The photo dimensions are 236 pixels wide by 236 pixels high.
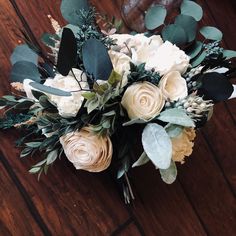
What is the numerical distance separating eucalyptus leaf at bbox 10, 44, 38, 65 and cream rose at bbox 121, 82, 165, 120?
0.84 ft

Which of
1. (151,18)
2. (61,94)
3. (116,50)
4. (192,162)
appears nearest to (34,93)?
(61,94)

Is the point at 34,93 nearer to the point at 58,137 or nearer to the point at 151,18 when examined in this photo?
the point at 58,137

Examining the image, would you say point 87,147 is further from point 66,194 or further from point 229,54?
point 229,54

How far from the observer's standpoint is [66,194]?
3.19ft

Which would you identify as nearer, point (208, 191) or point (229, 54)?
point (229, 54)

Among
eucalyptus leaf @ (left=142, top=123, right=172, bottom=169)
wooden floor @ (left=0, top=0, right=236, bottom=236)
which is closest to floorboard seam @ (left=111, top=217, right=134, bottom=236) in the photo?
wooden floor @ (left=0, top=0, right=236, bottom=236)

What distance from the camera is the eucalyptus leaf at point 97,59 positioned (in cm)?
82

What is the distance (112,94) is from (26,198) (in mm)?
318

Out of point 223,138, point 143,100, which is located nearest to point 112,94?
point 143,100

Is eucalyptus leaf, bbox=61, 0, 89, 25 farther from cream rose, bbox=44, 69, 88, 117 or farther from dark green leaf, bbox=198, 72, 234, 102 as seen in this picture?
dark green leaf, bbox=198, 72, 234, 102

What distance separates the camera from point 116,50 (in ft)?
3.01

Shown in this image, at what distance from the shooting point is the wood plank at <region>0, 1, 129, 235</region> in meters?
0.95

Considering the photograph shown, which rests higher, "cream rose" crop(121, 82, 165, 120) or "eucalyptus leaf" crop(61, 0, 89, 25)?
"eucalyptus leaf" crop(61, 0, 89, 25)

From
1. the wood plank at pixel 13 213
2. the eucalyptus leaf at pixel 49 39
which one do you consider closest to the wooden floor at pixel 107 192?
the wood plank at pixel 13 213
